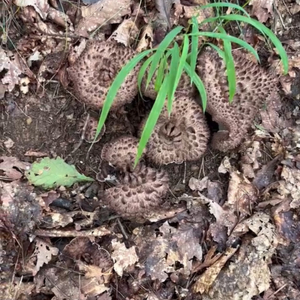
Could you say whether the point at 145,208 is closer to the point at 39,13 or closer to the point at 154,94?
the point at 154,94

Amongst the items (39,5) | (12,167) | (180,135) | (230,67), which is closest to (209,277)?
(180,135)

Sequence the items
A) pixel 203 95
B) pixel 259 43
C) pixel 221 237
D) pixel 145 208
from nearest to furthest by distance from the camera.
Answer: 1. pixel 203 95
2. pixel 145 208
3. pixel 221 237
4. pixel 259 43

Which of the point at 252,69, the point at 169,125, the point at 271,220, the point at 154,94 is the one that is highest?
the point at 252,69

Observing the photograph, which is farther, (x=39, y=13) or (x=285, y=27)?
(x=285, y=27)

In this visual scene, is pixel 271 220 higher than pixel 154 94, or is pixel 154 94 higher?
pixel 154 94

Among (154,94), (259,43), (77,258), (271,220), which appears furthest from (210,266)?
(259,43)

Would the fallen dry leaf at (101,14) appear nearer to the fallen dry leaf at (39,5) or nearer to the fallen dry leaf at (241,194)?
the fallen dry leaf at (39,5)

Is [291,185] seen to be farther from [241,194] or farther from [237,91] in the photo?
[237,91]
